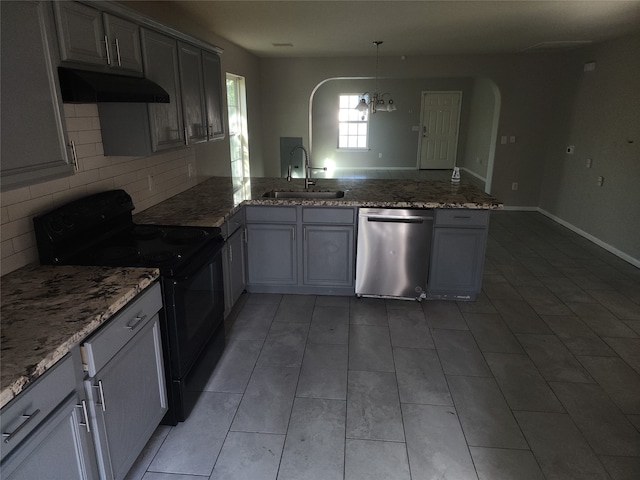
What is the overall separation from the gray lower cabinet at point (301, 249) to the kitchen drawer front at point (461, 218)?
0.71 meters

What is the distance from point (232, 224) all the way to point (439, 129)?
9.04 meters

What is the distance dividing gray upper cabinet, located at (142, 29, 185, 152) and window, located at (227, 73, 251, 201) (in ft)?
9.90

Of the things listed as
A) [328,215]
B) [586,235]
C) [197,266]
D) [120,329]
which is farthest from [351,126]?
[120,329]

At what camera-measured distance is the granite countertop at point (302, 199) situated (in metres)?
2.88

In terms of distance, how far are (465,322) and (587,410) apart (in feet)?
3.55

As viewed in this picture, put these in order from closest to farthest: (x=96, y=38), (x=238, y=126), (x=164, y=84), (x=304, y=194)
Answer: (x=96, y=38)
(x=164, y=84)
(x=304, y=194)
(x=238, y=126)

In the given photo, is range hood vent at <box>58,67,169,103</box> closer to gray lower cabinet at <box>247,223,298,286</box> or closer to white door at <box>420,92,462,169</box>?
gray lower cabinet at <box>247,223,298,286</box>

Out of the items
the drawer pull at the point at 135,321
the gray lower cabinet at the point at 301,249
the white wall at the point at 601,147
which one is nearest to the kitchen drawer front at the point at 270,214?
the gray lower cabinet at the point at 301,249

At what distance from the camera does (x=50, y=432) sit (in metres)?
1.26

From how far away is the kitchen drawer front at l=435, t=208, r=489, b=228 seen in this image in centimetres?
337

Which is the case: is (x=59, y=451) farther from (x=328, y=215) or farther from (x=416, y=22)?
(x=416, y=22)

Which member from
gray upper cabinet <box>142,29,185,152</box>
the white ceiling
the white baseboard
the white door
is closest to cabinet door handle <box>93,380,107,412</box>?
gray upper cabinet <box>142,29,185,152</box>

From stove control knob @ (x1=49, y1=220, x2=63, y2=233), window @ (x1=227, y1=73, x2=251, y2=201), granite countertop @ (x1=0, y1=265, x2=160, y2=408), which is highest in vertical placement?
window @ (x1=227, y1=73, x2=251, y2=201)

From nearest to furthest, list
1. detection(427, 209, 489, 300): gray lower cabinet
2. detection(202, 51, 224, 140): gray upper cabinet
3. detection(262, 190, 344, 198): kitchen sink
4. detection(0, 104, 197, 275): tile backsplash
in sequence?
detection(0, 104, 197, 275): tile backsplash
detection(202, 51, 224, 140): gray upper cabinet
detection(427, 209, 489, 300): gray lower cabinet
detection(262, 190, 344, 198): kitchen sink
